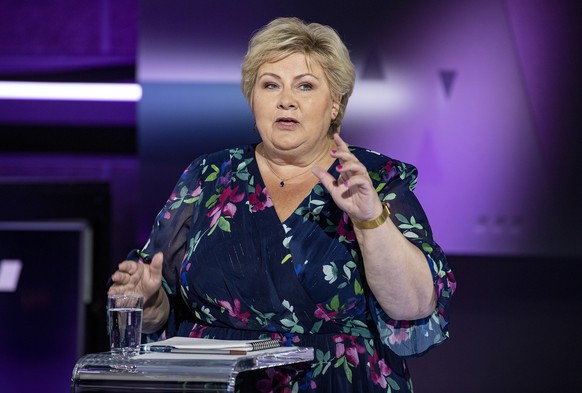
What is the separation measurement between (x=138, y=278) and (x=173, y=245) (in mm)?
222

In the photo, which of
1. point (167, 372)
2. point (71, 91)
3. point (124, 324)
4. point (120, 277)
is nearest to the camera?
point (167, 372)

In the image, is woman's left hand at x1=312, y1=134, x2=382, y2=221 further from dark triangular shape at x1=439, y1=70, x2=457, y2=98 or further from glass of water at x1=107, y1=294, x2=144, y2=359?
dark triangular shape at x1=439, y1=70, x2=457, y2=98

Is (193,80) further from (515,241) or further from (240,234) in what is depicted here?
(240,234)

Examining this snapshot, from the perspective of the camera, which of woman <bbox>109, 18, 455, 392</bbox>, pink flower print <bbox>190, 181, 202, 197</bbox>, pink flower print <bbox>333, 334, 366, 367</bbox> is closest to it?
woman <bbox>109, 18, 455, 392</bbox>

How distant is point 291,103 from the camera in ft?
7.59

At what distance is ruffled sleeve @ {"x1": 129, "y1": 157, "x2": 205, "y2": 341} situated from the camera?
7.84 feet

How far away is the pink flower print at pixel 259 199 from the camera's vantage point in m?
2.32

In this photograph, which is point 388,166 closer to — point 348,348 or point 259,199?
point 259,199

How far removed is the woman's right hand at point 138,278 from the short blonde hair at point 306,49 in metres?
0.56

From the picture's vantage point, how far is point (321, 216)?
2.26m

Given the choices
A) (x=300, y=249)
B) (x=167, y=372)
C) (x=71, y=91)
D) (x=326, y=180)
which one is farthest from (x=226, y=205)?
(x=71, y=91)

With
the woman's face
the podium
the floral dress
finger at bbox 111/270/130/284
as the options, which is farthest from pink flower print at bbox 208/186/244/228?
the podium

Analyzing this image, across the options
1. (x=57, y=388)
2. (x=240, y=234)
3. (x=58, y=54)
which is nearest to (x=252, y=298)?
(x=240, y=234)

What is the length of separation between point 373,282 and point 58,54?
9.19ft
